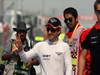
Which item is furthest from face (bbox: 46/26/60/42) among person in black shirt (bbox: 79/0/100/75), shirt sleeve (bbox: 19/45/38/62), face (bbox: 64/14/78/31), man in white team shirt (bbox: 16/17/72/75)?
person in black shirt (bbox: 79/0/100/75)

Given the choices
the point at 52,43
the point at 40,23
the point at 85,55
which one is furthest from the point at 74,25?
the point at 40,23

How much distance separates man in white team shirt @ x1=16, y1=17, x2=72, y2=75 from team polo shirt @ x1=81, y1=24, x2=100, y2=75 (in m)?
1.10

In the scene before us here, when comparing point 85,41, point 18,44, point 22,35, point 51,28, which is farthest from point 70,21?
point 85,41

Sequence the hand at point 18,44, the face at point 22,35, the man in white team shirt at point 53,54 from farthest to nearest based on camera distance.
Answer: the face at point 22,35 < the man in white team shirt at point 53,54 < the hand at point 18,44

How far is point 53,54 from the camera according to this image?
7488 millimetres

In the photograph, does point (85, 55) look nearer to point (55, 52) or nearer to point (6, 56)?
point (55, 52)

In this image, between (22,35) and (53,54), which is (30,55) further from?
(22,35)

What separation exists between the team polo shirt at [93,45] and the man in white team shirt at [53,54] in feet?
3.62

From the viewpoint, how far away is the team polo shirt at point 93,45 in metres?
6.34

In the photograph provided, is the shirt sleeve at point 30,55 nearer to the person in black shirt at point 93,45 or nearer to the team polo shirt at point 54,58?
the team polo shirt at point 54,58

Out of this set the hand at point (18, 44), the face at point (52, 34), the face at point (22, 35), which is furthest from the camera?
the face at point (22, 35)

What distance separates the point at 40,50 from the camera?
7602 millimetres

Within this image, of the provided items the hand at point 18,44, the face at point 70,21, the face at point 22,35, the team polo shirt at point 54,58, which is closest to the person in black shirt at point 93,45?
the team polo shirt at point 54,58

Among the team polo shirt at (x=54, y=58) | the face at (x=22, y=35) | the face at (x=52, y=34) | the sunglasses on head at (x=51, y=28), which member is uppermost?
the sunglasses on head at (x=51, y=28)
